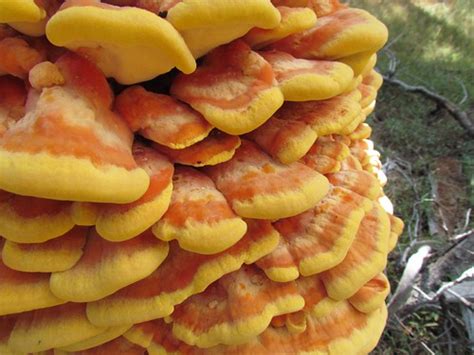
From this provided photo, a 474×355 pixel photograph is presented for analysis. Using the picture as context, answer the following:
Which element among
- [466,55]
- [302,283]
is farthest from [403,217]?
[466,55]

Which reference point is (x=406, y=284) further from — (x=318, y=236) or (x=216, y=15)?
(x=216, y=15)

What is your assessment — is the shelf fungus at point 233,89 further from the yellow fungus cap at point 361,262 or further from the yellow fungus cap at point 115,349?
the yellow fungus cap at point 115,349

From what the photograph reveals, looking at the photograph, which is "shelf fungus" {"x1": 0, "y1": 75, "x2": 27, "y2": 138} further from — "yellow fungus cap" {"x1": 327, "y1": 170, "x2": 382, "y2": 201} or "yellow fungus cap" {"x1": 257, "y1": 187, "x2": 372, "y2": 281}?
"yellow fungus cap" {"x1": 327, "y1": 170, "x2": 382, "y2": 201}

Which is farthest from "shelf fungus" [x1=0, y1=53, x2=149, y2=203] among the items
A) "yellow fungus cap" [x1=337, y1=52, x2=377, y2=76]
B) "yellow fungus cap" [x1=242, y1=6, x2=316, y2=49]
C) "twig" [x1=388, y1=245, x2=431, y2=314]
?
"twig" [x1=388, y1=245, x2=431, y2=314]

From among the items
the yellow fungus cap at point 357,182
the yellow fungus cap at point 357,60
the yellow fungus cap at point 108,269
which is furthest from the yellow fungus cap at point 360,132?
the yellow fungus cap at point 108,269

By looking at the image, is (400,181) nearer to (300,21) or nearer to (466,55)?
(300,21)

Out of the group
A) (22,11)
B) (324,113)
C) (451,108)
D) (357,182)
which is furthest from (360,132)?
(451,108)
